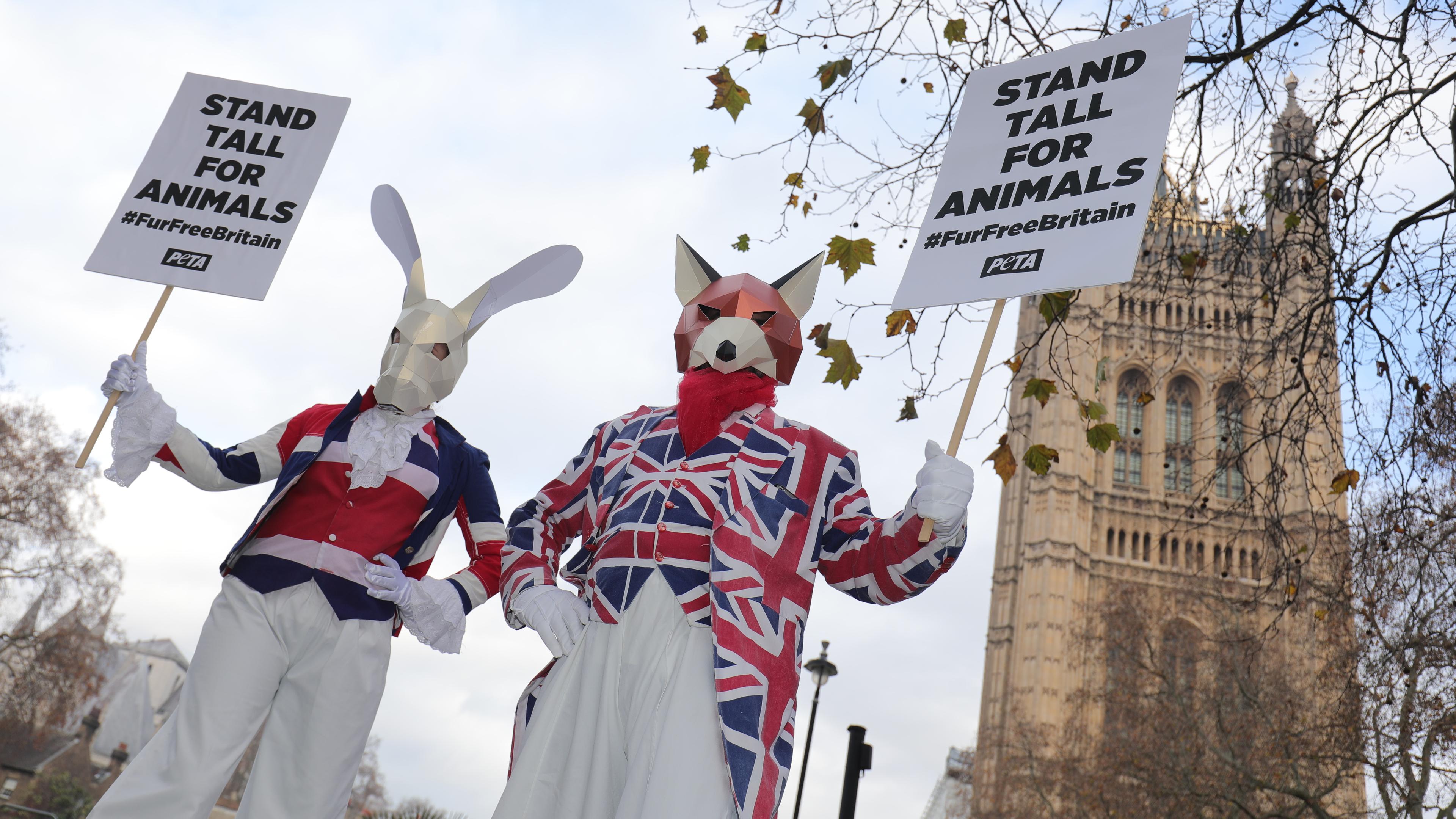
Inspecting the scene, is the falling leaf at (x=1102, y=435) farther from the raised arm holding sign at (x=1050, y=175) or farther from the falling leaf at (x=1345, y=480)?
the falling leaf at (x=1345, y=480)

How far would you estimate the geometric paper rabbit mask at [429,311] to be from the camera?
3832 mm

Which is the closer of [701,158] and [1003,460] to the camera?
[1003,460]

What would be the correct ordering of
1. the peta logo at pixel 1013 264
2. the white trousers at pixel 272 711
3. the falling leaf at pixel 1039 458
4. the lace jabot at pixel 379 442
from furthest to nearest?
the falling leaf at pixel 1039 458
the lace jabot at pixel 379 442
the white trousers at pixel 272 711
the peta logo at pixel 1013 264

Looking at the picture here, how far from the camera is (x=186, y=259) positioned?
163 inches

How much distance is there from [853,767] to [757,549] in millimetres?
9274

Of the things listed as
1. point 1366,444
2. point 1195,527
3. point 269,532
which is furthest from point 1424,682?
point 269,532

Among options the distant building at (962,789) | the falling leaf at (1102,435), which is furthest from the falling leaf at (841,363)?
the distant building at (962,789)

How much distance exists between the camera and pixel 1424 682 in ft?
39.2

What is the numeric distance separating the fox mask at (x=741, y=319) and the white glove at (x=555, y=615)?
0.81m

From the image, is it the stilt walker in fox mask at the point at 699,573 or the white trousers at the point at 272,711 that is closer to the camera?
the stilt walker in fox mask at the point at 699,573

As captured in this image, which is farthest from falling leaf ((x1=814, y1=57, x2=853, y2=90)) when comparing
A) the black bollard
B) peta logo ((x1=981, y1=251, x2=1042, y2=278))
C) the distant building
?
the distant building

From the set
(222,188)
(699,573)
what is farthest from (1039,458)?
(222,188)

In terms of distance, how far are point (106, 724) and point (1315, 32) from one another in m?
44.9

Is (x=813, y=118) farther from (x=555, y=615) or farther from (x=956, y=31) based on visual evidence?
(x=555, y=615)
